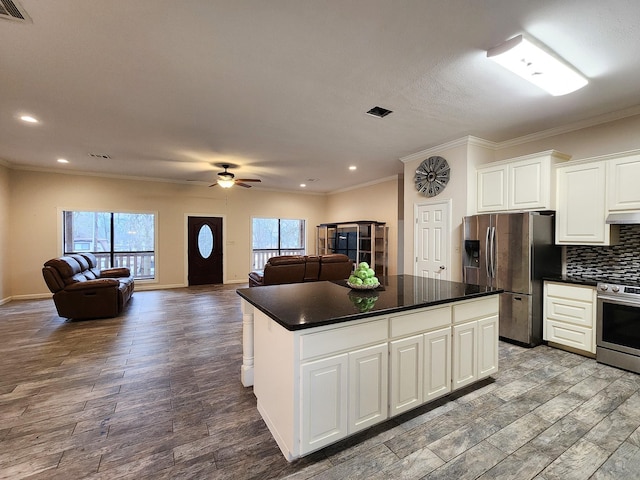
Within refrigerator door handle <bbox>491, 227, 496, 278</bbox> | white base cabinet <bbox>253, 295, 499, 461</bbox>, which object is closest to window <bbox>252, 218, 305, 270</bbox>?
refrigerator door handle <bbox>491, 227, 496, 278</bbox>

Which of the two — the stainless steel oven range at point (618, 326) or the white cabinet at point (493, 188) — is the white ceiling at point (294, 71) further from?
the stainless steel oven range at point (618, 326)

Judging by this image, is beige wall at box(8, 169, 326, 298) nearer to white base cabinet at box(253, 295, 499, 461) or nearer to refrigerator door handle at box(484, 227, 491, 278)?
refrigerator door handle at box(484, 227, 491, 278)

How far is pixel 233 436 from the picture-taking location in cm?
196

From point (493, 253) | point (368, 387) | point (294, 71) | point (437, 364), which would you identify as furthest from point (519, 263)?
point (294, 71)

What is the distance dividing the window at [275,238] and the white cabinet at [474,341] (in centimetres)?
698

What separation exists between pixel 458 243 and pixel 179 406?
4046mm

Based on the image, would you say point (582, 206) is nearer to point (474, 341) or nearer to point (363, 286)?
point (474, 341)

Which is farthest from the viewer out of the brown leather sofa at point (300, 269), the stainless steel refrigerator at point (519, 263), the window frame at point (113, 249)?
the window frame at point (113, 249)

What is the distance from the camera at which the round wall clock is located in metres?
4.50

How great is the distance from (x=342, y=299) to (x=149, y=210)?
690 cm

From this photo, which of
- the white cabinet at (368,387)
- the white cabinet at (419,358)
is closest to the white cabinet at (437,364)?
the white cabinet at (419,358)

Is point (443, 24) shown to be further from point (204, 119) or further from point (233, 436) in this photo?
point (233, 436)

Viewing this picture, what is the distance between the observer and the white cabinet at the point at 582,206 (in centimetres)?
318

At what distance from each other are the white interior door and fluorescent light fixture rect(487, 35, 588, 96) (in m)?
2.03
